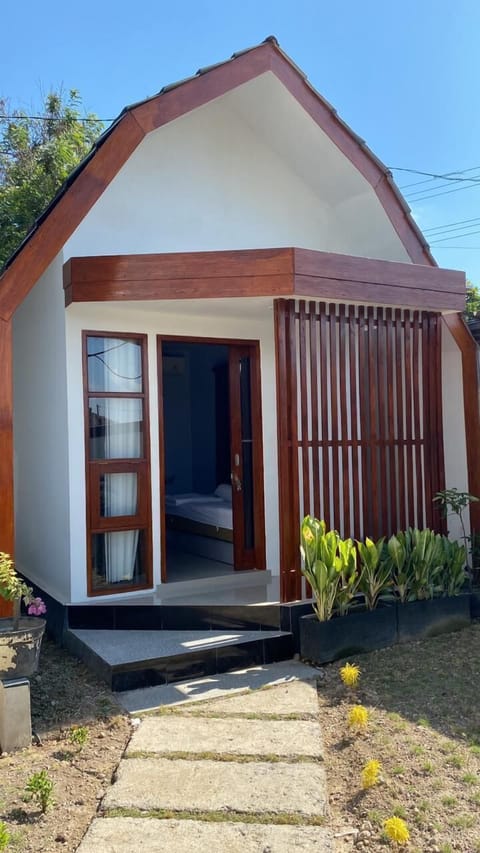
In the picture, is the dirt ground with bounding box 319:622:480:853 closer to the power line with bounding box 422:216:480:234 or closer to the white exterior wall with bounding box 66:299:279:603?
the white exterior wall with bounding box 66:299:279:603

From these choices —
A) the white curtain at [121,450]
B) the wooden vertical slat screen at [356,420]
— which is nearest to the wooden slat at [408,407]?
the wooden vertical slat screen at [356,420]

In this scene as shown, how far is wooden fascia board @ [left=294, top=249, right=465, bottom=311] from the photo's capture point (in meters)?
5.36

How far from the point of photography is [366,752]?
11.8 ft

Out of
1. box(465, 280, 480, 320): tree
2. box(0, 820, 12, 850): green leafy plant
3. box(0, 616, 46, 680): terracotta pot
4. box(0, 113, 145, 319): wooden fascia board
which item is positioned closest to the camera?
box(0, 820, 12, 850): green leafy plant

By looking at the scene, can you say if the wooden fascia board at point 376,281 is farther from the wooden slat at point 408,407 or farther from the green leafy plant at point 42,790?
the green leafy plant at point 42,790

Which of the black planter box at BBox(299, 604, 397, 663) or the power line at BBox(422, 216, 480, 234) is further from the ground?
the power line at BBox(422, 216, 480, 234)

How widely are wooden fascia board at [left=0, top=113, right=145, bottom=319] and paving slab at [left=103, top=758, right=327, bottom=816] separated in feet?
11.3

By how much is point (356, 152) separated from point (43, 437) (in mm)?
4040

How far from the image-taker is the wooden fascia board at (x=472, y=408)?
268 inches

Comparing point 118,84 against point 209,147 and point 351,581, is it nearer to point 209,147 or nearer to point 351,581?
point 209,147

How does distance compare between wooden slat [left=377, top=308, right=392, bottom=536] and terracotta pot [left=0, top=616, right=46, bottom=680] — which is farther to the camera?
wooden slat [left=377, top=308, right=392, bottom=536]

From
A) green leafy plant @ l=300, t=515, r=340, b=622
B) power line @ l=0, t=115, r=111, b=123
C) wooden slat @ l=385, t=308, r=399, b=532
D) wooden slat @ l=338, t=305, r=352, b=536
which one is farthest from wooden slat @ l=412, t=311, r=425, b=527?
power line @ l=0, t=115, r=111, b=123

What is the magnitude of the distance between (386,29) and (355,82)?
8.12 feet

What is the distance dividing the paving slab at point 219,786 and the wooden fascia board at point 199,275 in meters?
3.33
